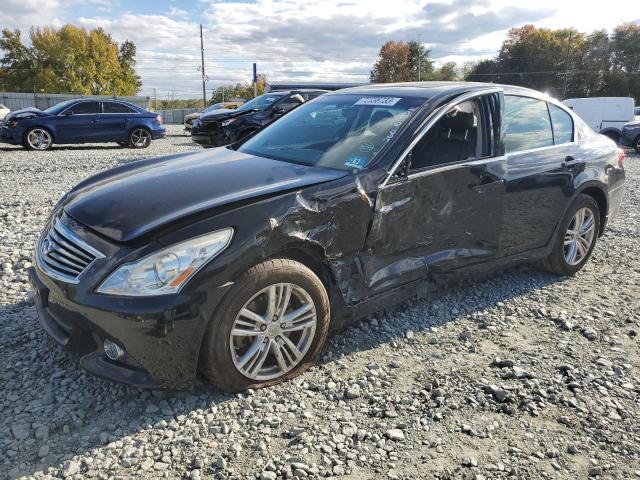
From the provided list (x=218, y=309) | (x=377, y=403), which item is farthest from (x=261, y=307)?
(x=377, y=403)

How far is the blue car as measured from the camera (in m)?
14.1

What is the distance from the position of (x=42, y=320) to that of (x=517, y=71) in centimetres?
7603

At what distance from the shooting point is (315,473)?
2338 millimetres

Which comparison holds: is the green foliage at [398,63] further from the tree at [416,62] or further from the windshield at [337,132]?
the windshield at [337,132]

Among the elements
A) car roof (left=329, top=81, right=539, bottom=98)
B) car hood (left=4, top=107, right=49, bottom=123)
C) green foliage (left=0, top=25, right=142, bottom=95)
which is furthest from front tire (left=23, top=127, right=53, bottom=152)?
green foliage (left=0, top=25, right=142, bottom=95)

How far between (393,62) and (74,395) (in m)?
82.5

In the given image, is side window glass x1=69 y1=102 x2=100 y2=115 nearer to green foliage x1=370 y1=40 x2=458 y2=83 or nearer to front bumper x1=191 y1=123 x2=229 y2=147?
front bumper x1=191 y1=123 x2=229 y2=147

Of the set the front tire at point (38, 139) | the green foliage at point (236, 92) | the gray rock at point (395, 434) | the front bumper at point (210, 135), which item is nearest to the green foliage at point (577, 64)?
the green foliage at point (236, 92)

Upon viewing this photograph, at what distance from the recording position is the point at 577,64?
220ft

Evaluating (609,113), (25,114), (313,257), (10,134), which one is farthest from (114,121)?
(609,113)

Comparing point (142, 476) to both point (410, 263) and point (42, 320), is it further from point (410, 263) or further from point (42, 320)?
point (410, 263)

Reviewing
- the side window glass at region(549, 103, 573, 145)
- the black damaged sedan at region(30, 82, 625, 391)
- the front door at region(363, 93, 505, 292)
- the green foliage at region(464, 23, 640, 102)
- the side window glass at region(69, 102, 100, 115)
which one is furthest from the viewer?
the green foliage at region(464, 23, 640, 102)

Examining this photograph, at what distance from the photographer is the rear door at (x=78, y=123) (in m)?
14.6

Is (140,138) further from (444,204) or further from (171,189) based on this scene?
(444,204)
